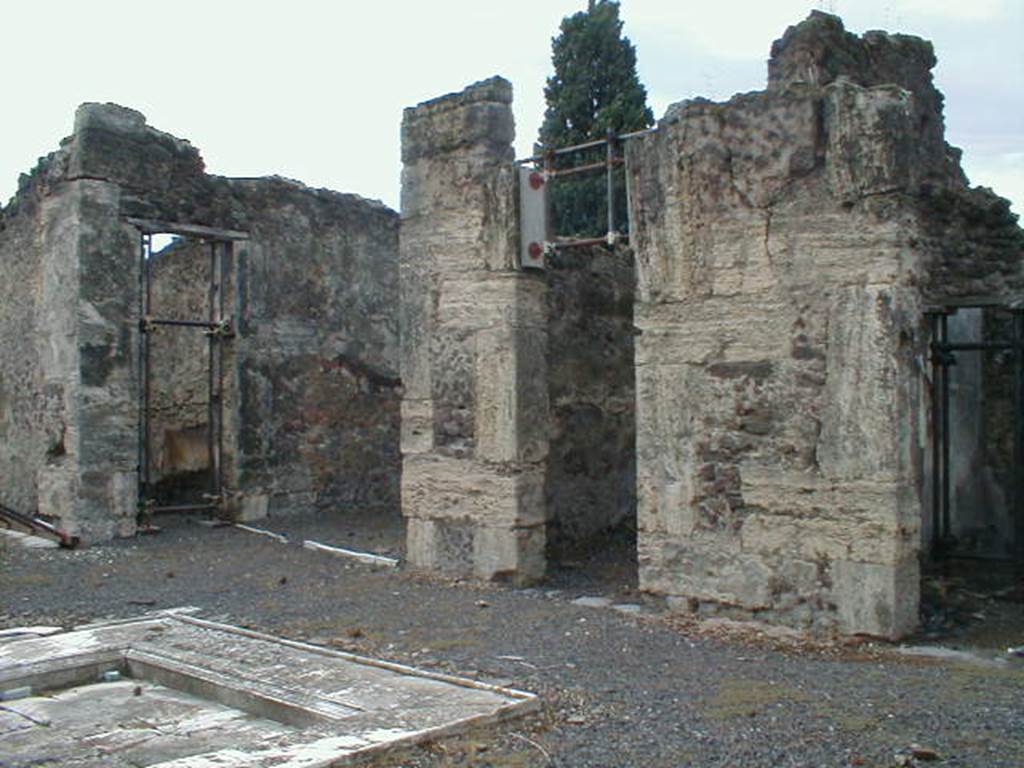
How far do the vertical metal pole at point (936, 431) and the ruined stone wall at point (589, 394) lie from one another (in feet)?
7.96

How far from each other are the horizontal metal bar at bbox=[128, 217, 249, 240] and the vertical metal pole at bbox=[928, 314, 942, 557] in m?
6.51

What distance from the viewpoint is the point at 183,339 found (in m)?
12.3

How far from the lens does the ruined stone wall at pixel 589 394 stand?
828 centimetres

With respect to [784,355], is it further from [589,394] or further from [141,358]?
[141,358]

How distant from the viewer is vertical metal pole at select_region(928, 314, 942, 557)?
7031 millimetres

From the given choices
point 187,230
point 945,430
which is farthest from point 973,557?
point 187,230

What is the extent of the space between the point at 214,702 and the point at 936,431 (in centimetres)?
469

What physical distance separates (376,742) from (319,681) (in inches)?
40.7

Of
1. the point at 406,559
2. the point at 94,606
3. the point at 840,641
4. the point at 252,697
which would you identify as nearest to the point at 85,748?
the point at 252,697

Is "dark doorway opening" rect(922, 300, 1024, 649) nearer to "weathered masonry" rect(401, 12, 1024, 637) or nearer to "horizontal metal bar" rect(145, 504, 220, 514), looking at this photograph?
"weathered masonry" rect(401, 12, 1024, 637)

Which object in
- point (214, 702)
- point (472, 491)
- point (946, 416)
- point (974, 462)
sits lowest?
point (214, 702)

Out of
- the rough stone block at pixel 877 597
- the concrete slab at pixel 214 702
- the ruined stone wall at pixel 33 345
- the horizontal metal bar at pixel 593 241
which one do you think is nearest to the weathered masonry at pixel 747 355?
the rough stone block at pixel 877 597

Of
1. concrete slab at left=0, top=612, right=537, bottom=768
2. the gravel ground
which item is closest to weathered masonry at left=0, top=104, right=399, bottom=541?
the gravel ground

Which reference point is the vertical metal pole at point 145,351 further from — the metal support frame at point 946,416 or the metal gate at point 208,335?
the metal support frame at point 946,416
